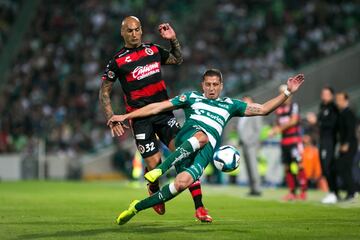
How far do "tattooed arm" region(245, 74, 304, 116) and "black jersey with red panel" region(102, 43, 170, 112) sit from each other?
162 centimetres

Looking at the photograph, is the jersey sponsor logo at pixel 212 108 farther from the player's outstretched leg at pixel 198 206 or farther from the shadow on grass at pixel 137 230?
the shadow on grass at pixel 137 230

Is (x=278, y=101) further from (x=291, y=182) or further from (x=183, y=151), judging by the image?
(x=291, y=182)

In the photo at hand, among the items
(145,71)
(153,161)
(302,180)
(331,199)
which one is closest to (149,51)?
(145,71)

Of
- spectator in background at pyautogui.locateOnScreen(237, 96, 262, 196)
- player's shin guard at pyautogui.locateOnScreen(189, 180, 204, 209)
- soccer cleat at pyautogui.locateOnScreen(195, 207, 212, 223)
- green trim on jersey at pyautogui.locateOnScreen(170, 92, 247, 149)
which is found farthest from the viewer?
spectator in background at pyautogui.locateOnScreen(237, 96, 262, 196)

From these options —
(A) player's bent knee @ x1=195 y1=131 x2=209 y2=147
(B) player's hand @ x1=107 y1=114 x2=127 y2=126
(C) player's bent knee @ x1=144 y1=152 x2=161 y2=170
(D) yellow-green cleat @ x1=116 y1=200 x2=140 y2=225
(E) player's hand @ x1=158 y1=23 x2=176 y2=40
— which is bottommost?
(D) yellow-green cleat @ x1=116 y1=200 x2=140 y2=225

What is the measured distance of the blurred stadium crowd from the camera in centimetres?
3067

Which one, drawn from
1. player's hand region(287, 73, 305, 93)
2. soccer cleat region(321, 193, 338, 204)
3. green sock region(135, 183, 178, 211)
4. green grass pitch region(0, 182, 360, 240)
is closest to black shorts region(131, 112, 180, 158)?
green grass pitch region(0, 182, 360, 240)

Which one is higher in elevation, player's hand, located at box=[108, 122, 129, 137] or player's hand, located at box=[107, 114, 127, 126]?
player's hand, located at box=[107, 114, 127, 126]

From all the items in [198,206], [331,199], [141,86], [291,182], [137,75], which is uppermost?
[137,75]

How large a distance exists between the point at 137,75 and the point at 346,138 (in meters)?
5.90

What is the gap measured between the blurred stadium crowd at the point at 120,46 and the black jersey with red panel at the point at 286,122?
10.2 metres

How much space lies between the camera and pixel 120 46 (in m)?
33.7

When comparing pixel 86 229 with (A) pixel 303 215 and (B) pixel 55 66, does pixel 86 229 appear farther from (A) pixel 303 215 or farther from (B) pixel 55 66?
(B) pixel 55 66

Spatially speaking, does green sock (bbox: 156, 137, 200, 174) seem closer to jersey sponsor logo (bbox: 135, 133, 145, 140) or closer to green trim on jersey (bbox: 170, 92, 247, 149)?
green trim on jersey (bbox: 170, 92, 247, 149)
